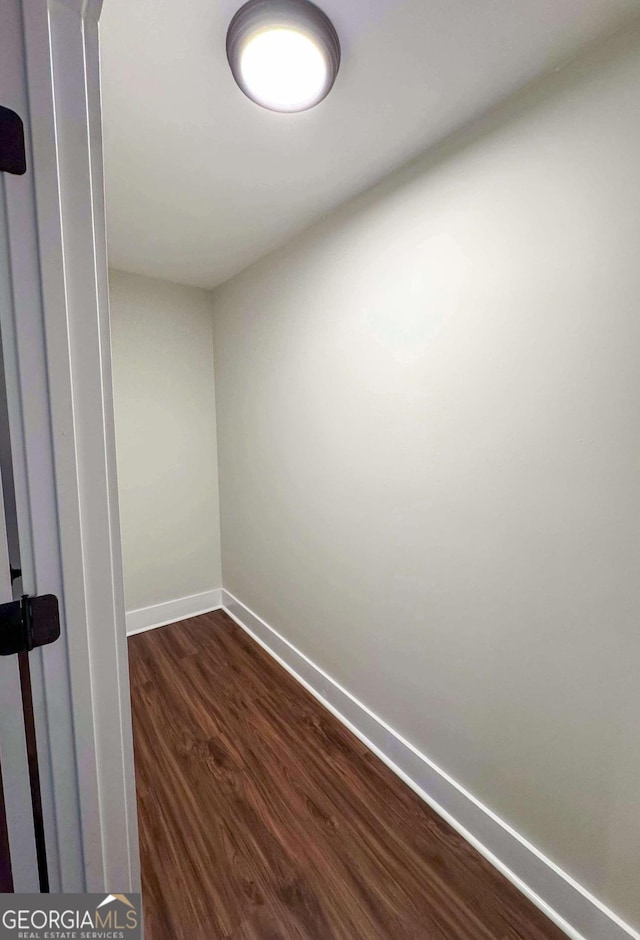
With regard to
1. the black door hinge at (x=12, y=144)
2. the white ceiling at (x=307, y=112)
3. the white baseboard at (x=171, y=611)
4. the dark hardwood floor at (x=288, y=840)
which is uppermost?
the white ceiling at (x=307, y=112)

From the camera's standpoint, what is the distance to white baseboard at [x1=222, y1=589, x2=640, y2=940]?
3.83 ft

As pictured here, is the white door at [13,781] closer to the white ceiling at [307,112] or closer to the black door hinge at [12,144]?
the black door hinge at [12,144]

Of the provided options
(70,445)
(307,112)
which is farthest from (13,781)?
(307,112)

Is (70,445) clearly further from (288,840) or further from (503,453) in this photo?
(288,840)

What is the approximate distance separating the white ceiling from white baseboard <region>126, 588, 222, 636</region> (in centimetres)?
237

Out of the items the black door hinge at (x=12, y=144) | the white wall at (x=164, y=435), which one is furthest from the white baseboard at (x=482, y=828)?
the black door hinge at (x=12, y=144)

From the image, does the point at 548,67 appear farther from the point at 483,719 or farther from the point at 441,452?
the point at 483,719

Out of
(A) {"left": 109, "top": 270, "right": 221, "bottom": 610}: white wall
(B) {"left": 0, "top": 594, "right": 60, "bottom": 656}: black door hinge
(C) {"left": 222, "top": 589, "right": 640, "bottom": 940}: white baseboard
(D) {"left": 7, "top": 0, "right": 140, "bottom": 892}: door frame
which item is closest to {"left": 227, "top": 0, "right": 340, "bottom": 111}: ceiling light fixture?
(D) {"left": 7, "top": 0, "right": 140, "bottom": 892}: door frame

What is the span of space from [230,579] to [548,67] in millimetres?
3015

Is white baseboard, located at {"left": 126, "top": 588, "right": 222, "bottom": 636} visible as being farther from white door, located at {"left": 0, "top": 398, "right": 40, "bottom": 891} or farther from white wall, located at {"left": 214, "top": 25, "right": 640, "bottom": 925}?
white door, located at {"left": 0, "top": 398, "right": 40, "bottom": 891}

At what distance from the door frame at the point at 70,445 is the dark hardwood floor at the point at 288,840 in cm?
76

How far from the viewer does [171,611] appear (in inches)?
116

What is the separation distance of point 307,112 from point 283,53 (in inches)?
9.0

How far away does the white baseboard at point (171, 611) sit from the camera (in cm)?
281
